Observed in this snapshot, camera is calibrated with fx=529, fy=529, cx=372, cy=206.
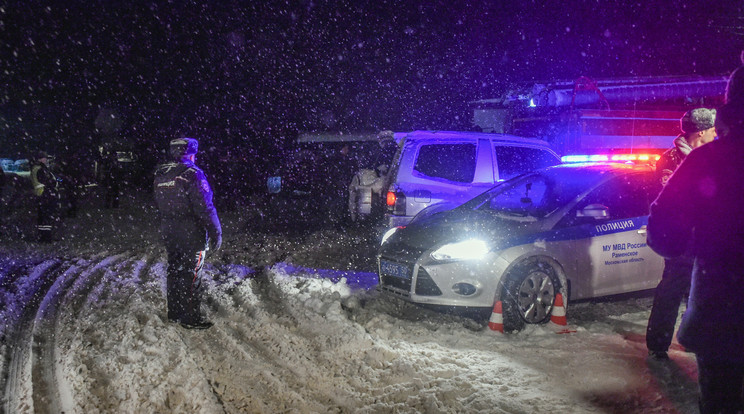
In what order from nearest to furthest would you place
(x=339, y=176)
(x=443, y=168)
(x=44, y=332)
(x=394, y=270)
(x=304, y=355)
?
1. (x=304, y=355)
2. (x=44, y=332)
3. (x=394, y=270)
4. (x=443, y=168)
5. (x=339, y=176)

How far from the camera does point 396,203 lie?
7246mm

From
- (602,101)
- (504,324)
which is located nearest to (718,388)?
(504,324)

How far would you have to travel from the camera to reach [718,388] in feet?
6.64

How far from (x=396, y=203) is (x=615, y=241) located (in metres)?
2.90

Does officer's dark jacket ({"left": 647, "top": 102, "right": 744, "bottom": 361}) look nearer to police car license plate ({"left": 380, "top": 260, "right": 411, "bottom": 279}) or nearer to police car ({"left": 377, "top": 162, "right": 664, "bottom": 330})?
police car ({"left": 377, "top": 162, "right": 664, "bottom": 330})

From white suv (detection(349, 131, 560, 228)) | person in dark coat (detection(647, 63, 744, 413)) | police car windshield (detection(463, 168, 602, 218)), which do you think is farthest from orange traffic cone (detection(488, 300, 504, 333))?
person in dark coat (detection(647, 63, 744, 413))

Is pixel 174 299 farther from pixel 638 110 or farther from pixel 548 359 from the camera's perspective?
pixel 638 110

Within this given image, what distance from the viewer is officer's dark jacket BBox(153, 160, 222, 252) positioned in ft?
15.8

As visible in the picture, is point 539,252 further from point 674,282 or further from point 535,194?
point 535,194

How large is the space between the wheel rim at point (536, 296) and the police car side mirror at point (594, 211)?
0.74 metres

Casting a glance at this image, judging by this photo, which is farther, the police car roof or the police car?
the police car roof

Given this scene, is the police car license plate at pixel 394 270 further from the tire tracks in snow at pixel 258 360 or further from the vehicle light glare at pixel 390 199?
the vehicle light glare at pixel 390 199

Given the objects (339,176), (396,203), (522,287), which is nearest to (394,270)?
(522,287)

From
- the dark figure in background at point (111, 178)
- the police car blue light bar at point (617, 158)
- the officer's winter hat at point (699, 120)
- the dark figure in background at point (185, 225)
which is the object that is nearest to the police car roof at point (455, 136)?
the police car blue light bar at point (617, 158)
